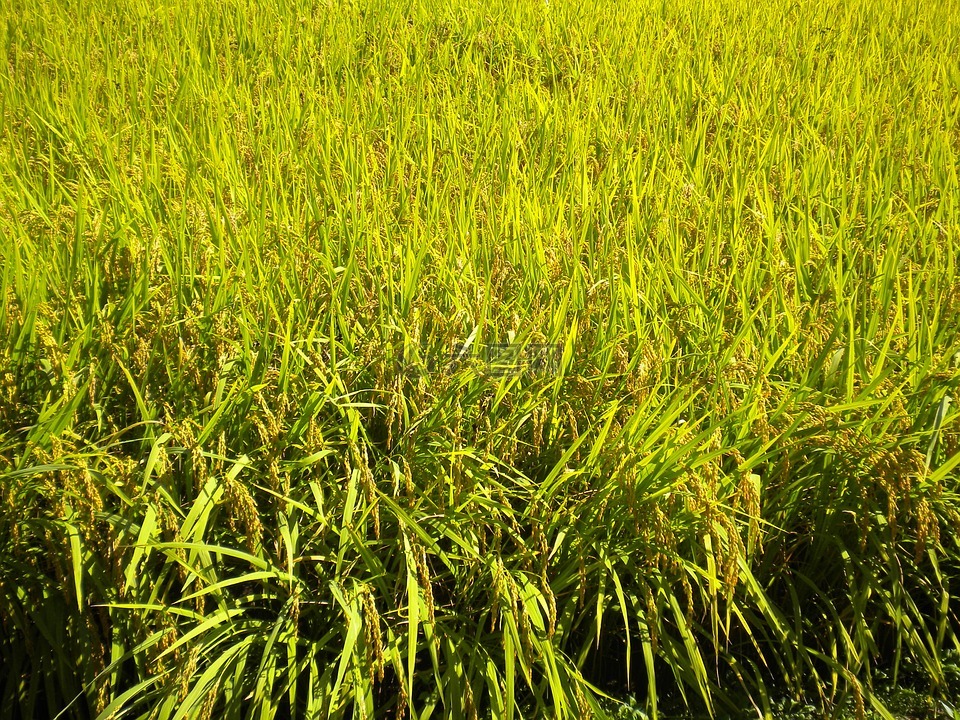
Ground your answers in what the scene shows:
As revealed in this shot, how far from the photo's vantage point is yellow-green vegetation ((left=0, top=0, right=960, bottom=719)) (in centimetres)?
135

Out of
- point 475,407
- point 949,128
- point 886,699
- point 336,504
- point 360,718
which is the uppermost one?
point 949,128

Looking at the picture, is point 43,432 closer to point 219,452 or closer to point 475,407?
point 219,452

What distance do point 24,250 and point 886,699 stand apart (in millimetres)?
2069

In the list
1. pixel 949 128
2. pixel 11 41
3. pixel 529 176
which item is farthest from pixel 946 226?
pixel 11 41

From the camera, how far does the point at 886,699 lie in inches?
61.4

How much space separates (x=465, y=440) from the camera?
1.58 meters

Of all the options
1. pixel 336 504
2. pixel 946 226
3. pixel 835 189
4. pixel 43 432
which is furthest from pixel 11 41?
pixel 946 226

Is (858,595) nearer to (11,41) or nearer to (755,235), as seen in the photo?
(755,235)

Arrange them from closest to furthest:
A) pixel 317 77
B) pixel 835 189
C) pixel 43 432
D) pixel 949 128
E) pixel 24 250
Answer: pixel 43 432, pixel 24 250, pixel 835 189, pixel 949 128, pixel 317 77

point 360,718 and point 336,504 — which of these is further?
point 336,504

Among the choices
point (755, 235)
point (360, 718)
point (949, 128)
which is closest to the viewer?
point (360, 718)

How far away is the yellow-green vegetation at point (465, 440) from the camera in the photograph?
53.1 inches

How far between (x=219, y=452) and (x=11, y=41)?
2.78m

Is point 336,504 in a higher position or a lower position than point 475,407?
lower
